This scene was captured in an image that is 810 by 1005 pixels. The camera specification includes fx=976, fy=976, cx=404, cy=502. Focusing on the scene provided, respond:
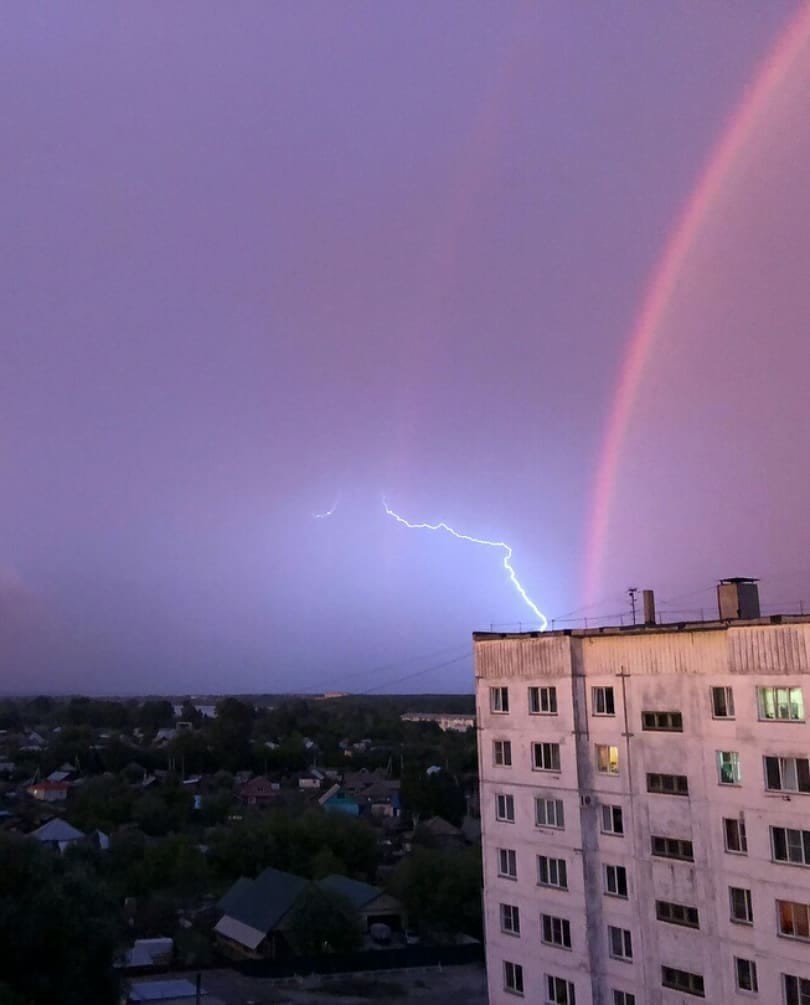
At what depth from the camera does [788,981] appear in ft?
45.1

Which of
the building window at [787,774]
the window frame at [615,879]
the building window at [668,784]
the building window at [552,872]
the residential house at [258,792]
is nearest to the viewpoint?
the building window at [787,774]

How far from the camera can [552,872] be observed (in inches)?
687

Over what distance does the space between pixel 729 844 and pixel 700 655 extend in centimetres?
286

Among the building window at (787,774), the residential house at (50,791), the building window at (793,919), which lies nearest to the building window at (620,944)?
the building window at (793,919)

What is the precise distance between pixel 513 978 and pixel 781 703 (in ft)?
25.7

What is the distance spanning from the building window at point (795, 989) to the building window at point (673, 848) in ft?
6.97

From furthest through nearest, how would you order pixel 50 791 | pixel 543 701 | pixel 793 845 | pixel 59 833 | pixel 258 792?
pixel 258 792, pixel 50 791, pixel 59 833, pixel 543 701, pixel 793 845

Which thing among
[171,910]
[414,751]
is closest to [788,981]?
[171,910]

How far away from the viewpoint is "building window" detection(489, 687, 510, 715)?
1904 centimetres

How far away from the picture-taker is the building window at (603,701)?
17075 mm

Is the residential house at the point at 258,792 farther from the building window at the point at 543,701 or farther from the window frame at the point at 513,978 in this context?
the building window at the point at 543,701

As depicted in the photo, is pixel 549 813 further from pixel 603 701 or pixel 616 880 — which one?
pixel 603 701

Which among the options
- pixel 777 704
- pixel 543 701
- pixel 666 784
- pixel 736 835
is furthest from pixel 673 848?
pixel 543 701

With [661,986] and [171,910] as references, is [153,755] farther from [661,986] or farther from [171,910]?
→ [661,986]
